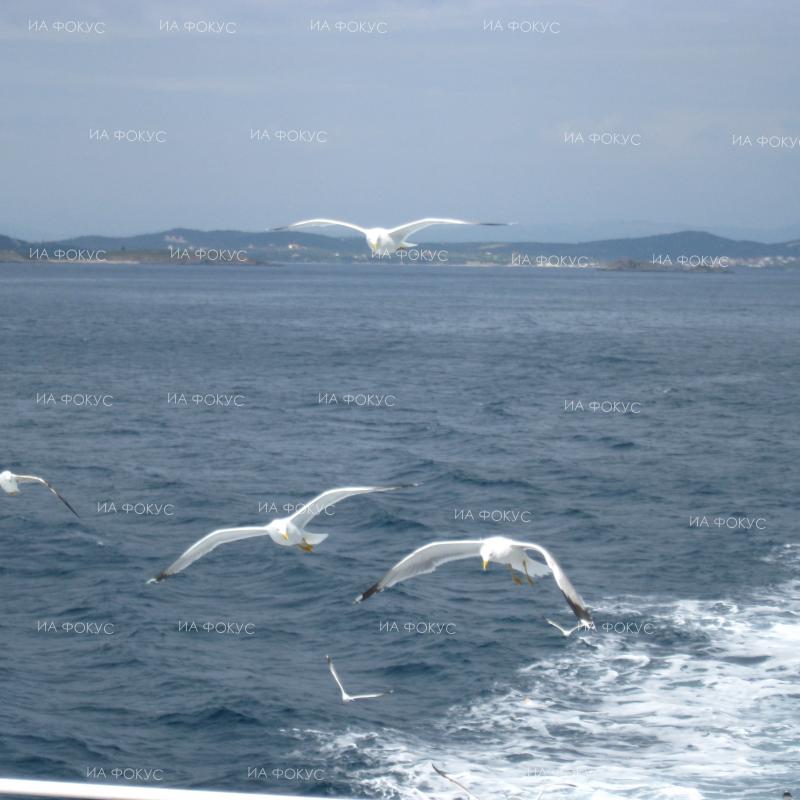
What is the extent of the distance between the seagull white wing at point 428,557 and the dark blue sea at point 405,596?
5831mm

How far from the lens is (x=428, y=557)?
14.0m

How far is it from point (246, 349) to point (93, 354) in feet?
41.6

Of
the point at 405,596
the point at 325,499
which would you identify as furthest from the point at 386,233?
the point at 405,596

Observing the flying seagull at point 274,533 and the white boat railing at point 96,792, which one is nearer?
the white boat railing at point 96,792

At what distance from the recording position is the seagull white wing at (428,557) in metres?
13.2

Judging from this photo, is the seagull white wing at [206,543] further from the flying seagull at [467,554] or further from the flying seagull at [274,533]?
the flying seagull at [467,554]

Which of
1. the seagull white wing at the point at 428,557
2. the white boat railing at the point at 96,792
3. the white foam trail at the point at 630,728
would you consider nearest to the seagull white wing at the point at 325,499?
the seagull white wing at the point at 428,557

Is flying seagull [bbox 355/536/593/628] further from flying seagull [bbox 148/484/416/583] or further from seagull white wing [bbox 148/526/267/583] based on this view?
seagull white wing [bbox 148/526/267/583]

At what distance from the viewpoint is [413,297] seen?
19300 centimetres

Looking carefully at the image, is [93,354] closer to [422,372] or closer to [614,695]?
[422,372]

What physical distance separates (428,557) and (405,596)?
15.1m

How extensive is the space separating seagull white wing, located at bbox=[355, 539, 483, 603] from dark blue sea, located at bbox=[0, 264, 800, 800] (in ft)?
19.1

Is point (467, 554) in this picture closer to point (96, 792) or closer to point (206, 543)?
point (206, 543)

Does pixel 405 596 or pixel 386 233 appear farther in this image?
pixel 405 596
